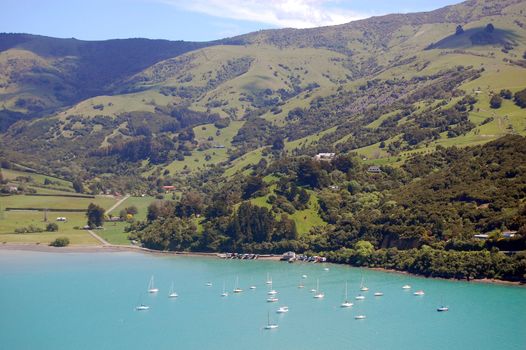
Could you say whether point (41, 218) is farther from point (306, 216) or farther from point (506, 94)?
point (506, 94)

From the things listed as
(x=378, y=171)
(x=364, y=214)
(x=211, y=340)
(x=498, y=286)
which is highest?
(x=378, y=171)

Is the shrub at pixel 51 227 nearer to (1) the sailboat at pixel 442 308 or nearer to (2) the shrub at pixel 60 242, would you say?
(2) the shrub at pixel 60 242

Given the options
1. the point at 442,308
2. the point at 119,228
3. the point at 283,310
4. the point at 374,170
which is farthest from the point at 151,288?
the point at 119,228

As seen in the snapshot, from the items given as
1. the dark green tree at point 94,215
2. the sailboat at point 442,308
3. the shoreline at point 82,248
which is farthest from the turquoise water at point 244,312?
the dark green tree at point 94,215

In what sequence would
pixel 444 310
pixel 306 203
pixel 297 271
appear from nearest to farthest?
pixel 444 310, pixel 297 271, pixel 306 203

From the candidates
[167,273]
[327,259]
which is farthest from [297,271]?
[167,273]

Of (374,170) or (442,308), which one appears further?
(374,170)

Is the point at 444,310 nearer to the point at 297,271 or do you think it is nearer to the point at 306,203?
the point at 297,271

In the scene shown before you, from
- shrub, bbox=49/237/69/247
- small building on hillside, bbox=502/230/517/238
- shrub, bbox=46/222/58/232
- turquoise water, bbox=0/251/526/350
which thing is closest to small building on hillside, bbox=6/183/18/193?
shrub, bbox=46/222/58/232

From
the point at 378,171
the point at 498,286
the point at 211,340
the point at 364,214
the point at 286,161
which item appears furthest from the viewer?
the point at 286,161

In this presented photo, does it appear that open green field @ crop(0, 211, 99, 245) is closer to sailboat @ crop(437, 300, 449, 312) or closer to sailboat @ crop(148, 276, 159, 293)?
sailboat @ crop(148, 276, 159, 293)
